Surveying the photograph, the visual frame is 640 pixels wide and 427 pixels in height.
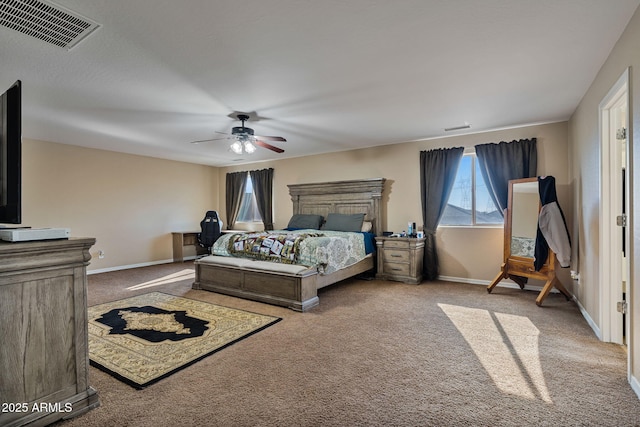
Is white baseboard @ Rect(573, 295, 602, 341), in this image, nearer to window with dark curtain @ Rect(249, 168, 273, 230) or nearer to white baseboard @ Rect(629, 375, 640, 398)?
white baseboard @ Rect(629, 375, 640, 398)

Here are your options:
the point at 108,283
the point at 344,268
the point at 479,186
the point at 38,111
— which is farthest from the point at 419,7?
the point at 108,283

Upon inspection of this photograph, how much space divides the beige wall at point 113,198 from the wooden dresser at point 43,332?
15.3 ft

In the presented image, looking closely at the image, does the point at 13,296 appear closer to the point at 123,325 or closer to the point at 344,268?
the point at 123,325

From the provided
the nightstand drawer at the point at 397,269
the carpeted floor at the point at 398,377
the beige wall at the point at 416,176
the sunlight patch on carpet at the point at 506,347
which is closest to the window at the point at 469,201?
the beige wall at the point at 416,176

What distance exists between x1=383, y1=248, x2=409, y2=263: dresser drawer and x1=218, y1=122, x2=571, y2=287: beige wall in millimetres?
632

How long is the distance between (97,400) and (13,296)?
2.58ft

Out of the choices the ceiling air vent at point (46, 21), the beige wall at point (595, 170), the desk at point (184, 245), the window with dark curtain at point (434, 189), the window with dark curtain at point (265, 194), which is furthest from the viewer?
the window with dark curtain at point (265, 194)

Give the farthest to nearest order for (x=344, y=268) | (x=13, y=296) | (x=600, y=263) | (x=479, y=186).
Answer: (x=479, y=186), (x=344, y=268), (x=600, y=263), (x=13, y=296)

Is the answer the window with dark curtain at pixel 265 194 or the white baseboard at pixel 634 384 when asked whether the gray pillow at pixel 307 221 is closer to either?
the window with dark curtain at pixel 265 194

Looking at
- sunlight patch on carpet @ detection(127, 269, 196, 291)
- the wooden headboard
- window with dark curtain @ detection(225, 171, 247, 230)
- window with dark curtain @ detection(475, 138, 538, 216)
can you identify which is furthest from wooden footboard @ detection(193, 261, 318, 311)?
window with dark curtain @ detection(225, 171, 247, 230)

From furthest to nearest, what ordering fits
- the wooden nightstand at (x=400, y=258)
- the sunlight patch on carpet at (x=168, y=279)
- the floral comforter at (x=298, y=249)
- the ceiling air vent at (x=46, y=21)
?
the wooden nightstand at (x=400, y=258)
the sunlight patch on carpet at (x=168, y=279)
the floral comforter at (x=298, y=249)
the ceiling air vent at (x=46, y=21)

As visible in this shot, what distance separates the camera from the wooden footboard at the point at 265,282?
3.61 m

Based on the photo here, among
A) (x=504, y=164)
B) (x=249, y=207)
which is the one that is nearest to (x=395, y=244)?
(x=504, y=164)

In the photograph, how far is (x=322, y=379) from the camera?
2.10m
